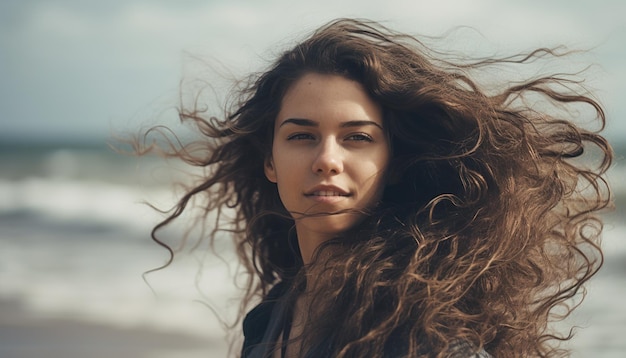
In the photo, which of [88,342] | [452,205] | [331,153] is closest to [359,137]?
[331,153]

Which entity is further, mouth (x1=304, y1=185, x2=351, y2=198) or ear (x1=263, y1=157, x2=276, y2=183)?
ear (x1=263, y1=157, x2=276, y2=183)

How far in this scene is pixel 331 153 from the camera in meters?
2.99

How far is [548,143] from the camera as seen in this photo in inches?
125

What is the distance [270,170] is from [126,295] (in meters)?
5.97

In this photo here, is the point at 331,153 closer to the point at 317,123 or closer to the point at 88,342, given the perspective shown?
the point at 317,123

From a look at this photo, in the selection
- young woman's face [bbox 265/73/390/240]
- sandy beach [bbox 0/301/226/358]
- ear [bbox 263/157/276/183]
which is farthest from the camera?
sandy beach [bbox 0/301/226/358]

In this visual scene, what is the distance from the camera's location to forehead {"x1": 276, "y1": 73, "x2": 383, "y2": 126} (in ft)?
9.97

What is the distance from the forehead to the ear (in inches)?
14.5

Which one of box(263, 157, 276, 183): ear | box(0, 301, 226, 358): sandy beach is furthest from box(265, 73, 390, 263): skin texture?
box(0, 301, 226, 358): sandy beach

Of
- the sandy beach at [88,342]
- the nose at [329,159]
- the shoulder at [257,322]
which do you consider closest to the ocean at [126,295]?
the sandy beach at [88,342]

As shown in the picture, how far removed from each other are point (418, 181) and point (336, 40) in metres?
0.60

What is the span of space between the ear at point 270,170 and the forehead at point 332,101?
0.37 m

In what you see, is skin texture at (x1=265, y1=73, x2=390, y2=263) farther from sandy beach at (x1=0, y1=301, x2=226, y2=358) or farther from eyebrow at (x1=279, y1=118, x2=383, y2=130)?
sandy beach at (x1=0, y1=301, x2=226, y2=358)

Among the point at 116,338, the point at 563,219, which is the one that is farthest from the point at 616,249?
the point at 563,219
